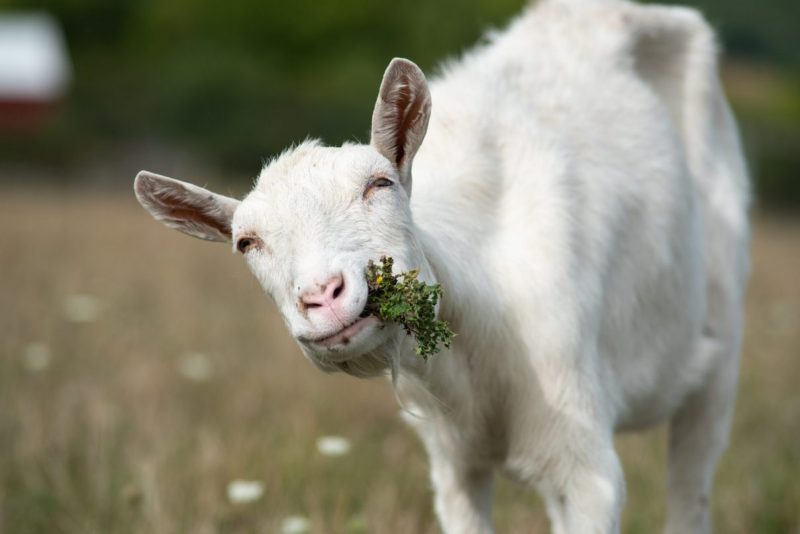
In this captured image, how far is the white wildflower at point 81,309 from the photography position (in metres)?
6.53

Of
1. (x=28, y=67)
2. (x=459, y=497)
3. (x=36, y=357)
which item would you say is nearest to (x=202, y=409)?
(x=36, y=357)

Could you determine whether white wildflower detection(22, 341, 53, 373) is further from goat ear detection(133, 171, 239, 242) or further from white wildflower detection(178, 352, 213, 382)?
goat ear detection(133, 171, 239, 242)

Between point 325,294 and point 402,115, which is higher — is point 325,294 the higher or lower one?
the lower one

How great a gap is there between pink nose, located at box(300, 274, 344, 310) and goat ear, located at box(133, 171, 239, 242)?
594 millimetres

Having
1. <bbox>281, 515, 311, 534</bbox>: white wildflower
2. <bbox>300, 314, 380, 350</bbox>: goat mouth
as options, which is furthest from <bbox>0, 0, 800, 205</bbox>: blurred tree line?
<bbox>300, 314, 380, 350</bbox>: goat mouth

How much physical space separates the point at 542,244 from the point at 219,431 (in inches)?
87.2

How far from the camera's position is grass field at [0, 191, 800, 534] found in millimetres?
3967

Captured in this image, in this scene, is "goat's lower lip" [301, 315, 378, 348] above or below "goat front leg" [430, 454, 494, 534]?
above

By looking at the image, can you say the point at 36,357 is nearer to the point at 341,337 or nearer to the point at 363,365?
the point at 363,365

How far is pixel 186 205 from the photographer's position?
2955mm

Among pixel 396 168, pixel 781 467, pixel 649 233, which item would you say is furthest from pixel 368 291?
pixel 781 467

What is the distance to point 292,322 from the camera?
249 centimetres

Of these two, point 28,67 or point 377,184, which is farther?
point 28,67

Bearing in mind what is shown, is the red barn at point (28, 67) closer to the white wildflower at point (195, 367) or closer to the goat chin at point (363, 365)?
the white wildflower at point (195, 367)
